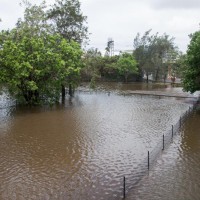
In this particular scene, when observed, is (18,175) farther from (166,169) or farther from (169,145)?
(169,145)

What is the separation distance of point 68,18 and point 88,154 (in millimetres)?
28433

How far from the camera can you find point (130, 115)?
2997cm

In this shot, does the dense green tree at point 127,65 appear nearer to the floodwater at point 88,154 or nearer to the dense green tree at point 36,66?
the dense green tree at point 36,66

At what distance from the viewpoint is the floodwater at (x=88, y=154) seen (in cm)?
1320

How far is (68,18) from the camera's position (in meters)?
42.1

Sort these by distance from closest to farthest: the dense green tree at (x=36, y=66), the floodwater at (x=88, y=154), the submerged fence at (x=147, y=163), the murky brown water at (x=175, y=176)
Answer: the murky brown water at (x=175, y=176) → the floodwater at (x=88, y=154) → the submerged fence at (x=147, y=163) → the dense green tree at (x=36, y=66)

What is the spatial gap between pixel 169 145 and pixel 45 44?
64.4ft

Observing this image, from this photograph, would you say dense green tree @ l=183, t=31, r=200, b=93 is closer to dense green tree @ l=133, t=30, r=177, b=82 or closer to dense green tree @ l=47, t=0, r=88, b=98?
dense green tree @ l=47, t=0, r=88, b=98

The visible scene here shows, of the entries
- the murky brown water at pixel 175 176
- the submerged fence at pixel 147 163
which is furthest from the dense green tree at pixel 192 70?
the murky brown water at pixel 175 176

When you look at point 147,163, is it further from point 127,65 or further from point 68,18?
point 127,65

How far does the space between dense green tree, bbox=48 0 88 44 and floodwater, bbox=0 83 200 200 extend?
15616mm

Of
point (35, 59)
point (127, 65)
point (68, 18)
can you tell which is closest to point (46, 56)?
point (35, 59)

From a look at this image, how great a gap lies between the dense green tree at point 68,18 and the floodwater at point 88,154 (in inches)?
615

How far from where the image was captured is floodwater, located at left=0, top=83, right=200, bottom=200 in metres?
13.2
